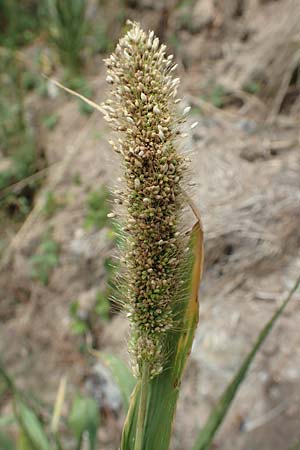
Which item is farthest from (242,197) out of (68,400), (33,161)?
(33,161)

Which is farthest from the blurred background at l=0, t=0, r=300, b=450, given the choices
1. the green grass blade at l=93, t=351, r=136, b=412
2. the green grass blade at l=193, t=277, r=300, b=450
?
the green grass blade at l=193, t=277, r=300, b=450

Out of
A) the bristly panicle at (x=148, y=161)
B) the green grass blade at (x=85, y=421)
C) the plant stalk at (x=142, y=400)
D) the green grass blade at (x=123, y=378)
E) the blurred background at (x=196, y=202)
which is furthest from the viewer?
the blurred background at (x=196, y=202)

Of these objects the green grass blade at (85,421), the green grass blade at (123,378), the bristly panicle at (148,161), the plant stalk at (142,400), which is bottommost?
the green grass blade at (85,421)

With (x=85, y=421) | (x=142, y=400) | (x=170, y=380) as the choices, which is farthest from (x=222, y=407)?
(x=85, y=421)

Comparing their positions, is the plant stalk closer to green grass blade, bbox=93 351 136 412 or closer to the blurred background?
green grass blade, bbox=93 351 136 412

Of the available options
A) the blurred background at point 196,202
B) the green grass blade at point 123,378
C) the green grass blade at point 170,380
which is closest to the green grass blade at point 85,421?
the green grass blade at point 123,378

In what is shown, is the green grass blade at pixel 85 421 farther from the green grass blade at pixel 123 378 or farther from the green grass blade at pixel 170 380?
the green grass blade at pixel 170 380
